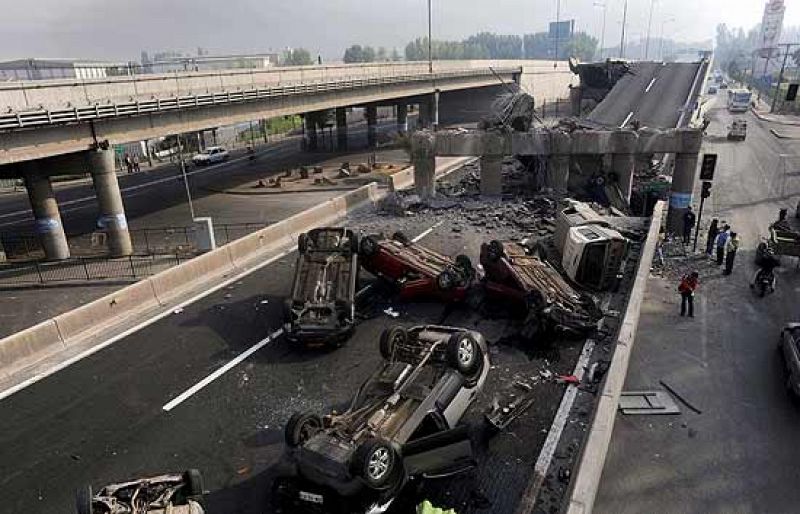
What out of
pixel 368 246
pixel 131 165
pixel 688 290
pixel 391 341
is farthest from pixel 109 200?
pixel 131 165

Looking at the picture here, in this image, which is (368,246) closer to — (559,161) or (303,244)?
(303,244)

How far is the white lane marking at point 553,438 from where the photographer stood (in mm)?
8156

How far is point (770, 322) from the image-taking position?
59.3 feet

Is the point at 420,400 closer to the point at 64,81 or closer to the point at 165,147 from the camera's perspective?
the point at 64,81

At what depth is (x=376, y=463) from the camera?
7.18 m

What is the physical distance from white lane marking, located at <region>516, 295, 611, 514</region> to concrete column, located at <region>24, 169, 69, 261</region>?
22733 millimetres

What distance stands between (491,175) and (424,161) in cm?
357

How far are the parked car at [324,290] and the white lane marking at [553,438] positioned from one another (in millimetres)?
5094

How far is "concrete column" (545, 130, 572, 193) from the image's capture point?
2736cm

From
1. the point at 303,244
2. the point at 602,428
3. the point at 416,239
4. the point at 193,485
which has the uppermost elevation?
the point at 303,244

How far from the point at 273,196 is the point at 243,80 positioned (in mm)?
7608

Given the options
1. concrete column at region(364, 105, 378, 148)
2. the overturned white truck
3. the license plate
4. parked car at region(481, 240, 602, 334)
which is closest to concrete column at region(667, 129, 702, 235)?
the overturned white truck

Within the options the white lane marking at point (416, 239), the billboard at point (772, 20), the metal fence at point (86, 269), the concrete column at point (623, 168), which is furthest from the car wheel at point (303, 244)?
the billboard at point (772, 20)

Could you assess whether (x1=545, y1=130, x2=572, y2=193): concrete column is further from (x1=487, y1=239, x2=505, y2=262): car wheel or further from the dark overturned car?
the dark overturned car
